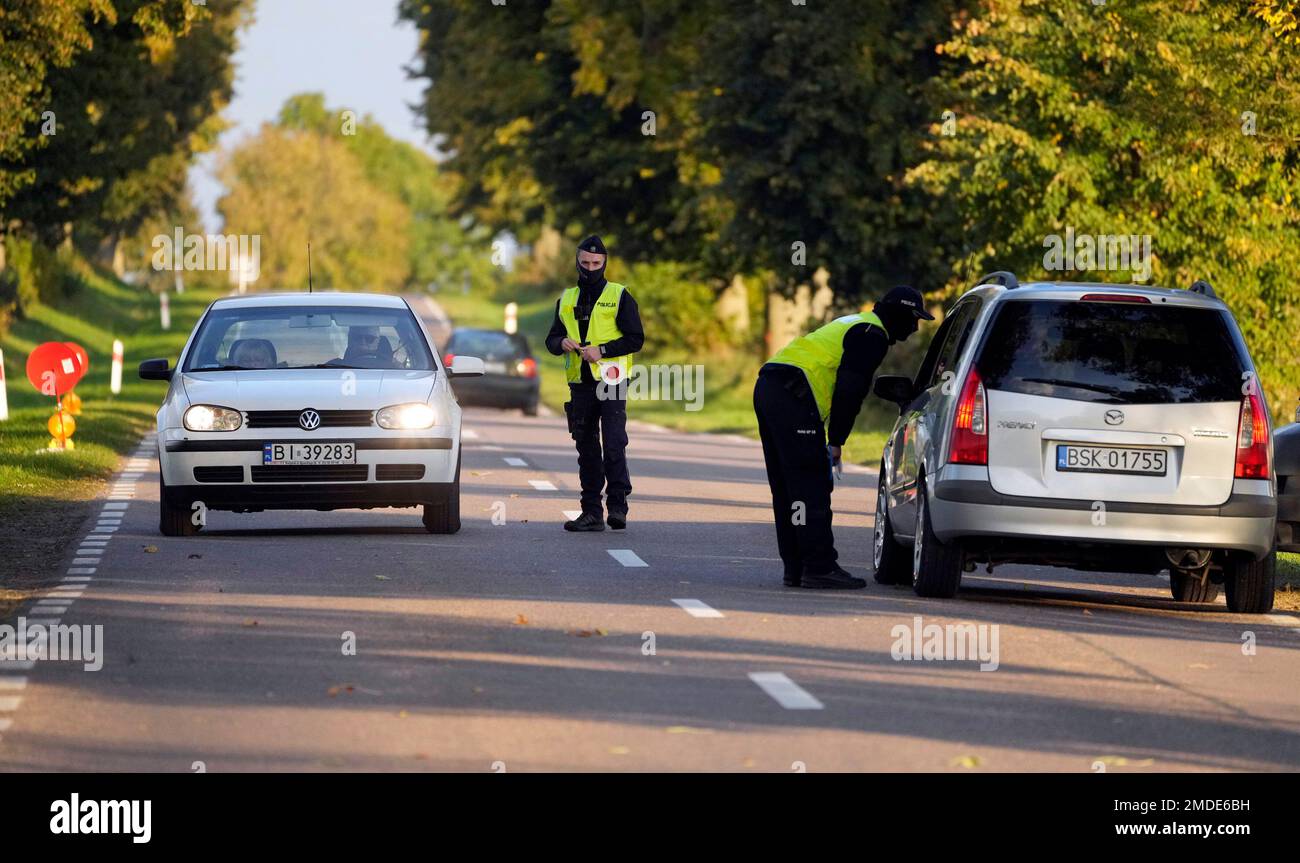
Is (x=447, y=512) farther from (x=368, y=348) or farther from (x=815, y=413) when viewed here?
(x=815, y=413)

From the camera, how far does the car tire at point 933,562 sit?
13.3m

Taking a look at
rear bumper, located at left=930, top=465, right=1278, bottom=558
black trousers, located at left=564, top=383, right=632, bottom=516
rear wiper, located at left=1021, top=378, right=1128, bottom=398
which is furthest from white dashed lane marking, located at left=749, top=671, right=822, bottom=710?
black trousers, located at left=564, top=383, right=632, bottom=516

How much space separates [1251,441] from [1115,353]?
83 centimetres

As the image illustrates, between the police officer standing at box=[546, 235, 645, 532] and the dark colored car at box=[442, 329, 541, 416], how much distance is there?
78.0ft

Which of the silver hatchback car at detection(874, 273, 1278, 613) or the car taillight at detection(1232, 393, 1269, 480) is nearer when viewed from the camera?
the silver hatchback car at detection(874, 273, 1278, 613)

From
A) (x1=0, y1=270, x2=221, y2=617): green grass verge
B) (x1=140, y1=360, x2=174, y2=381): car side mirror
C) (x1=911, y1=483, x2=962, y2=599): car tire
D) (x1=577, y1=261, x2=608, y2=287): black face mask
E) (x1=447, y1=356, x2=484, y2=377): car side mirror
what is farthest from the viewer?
(x1=447, y1=356, x2=484, y2=377): car side mirror

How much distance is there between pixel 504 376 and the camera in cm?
4172

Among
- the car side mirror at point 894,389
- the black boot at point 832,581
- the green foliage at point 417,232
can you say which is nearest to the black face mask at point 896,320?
the car side mirror at point 894,389

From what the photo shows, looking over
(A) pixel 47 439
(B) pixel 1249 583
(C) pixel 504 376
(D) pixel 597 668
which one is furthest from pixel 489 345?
(D) pixel 597 668

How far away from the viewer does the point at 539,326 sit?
9806 cm

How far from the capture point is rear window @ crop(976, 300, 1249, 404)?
508 inches

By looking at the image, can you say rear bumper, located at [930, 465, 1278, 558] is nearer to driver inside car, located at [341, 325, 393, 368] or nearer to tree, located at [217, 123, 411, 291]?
driver inside car, located at [341, 325, 393, 368]

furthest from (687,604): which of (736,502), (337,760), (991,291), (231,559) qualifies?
(736,502)

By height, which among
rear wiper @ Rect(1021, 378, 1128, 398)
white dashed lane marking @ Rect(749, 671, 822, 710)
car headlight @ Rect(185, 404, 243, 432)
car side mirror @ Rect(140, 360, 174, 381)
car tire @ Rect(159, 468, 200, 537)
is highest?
rear wiper @ Rect(1021, 378, 1128, 398)
